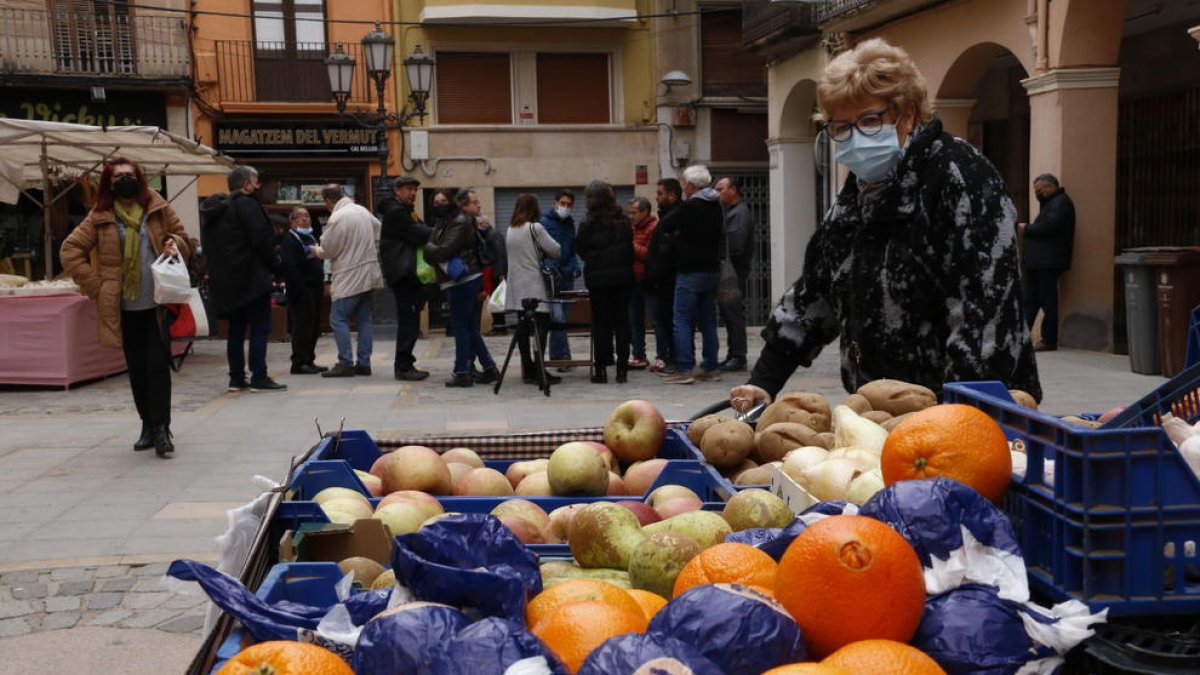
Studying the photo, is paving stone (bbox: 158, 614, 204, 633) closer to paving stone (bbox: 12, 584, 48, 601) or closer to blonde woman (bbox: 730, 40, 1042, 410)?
paving stone (bbox: 12, 584, 48, 601)

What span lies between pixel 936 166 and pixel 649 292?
900 centimetres

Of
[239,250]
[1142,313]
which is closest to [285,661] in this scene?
[239,250]

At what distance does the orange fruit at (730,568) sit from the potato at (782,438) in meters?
1.54

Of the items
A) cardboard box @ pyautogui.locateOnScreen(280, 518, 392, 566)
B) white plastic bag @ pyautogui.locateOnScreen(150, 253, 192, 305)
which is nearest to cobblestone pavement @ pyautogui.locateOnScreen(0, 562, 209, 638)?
cardboard box @ pyautogui.locateOnScreen(280, 518, 392, 566)

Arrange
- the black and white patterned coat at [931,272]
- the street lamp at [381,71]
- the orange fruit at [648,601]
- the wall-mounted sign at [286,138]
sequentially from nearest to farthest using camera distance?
the orange fruit at [648,601]
the black and white patterned coat at [931,272]
the street lamp at [381,71]
the wall-mounted sign at [286,138]

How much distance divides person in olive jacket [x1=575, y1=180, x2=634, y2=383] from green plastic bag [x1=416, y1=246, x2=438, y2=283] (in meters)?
1.46

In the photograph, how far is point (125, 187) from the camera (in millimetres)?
7312

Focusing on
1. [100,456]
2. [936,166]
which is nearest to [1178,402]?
[936,166]

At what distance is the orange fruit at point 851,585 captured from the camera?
169cm

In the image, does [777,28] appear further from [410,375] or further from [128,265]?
[128,265]

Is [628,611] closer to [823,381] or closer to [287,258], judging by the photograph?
[823,381]

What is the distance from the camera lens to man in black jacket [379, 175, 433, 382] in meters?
11.7

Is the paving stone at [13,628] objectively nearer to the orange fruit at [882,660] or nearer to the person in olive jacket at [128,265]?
the person in olive jacket at [128,265]

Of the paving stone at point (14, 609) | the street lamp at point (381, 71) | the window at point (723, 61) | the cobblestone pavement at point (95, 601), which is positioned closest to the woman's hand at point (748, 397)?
the cobblestone pavement at point (95, 601)
